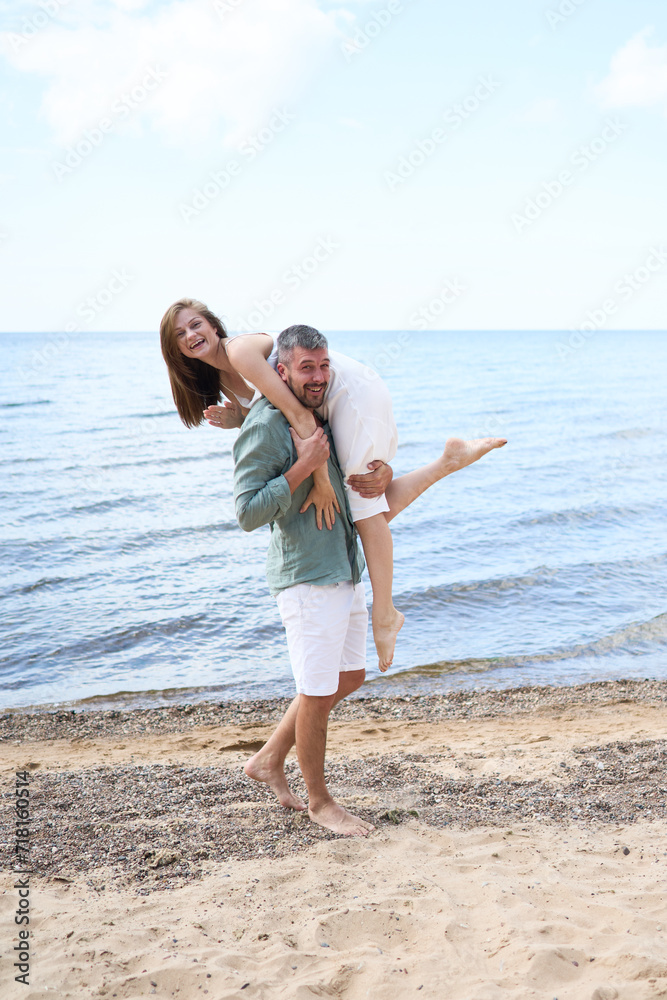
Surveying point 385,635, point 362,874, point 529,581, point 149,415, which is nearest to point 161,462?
point 149,415

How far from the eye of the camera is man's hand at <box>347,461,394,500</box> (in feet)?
11.4

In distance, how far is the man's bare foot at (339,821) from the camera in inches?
140

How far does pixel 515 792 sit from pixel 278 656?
3.52 metres

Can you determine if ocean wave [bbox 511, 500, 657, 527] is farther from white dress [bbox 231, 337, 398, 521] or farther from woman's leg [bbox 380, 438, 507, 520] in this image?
white dress [bbox 231, 337, 398, 521]

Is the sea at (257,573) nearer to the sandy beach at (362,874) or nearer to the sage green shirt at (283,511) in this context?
the sandy beach at (362,874)

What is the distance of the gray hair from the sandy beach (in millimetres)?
2179

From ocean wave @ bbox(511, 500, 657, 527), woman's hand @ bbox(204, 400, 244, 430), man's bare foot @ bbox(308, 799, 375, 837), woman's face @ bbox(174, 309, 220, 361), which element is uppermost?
woman's face @ bbox(174, 309, 220, 361)

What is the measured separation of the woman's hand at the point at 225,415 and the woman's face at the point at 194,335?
0.87 ft

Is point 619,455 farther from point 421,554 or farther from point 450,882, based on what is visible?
point 450,882

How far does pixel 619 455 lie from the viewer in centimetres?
1748

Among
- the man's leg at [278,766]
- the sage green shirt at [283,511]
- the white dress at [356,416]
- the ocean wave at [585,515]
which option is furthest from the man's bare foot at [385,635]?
the ocean wave at [585,515]

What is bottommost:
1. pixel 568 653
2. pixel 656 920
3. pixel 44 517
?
pixel 568 653

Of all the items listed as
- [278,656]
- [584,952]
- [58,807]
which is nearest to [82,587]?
[278,656]
